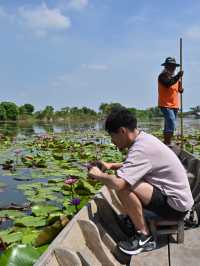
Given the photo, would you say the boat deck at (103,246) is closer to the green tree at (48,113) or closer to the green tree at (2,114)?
the green tree at (2,114)

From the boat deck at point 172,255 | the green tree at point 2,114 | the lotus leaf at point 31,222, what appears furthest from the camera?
the green tree at point 2,114

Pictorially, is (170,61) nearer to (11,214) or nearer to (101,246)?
(11,214)

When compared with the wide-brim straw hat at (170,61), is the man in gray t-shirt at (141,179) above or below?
below

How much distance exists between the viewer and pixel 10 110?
2721 inches

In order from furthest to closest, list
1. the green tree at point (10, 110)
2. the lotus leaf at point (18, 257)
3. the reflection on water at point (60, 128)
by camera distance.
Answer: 1. the green tree at point (10, 110)
2. the reflection on water at point (60, 128)
3. the lotus leaf at point (18, 257)

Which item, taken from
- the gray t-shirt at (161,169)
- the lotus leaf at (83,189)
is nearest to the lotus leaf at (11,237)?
the gray t-shirt at (161,169)

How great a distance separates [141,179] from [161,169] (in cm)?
16

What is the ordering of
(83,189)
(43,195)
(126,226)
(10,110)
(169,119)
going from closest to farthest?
(126,226)
(83,189)
(43,195)
(169,119)
(10,110)

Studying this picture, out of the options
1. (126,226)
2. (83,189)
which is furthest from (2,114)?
(126,226)

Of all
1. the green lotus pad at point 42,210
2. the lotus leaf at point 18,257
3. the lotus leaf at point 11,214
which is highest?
the lotus leaf at point 18,257

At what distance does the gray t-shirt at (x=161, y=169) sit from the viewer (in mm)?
2689

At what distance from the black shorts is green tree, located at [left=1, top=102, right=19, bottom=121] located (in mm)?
67294

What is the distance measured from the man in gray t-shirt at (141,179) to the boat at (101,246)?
0.10m

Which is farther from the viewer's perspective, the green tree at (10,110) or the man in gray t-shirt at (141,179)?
the green tree at (10,110)
